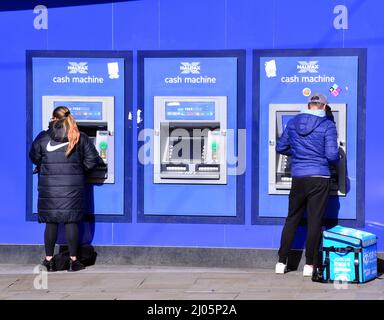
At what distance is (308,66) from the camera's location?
8.42m

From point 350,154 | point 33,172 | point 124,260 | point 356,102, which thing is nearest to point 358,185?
point 350,154

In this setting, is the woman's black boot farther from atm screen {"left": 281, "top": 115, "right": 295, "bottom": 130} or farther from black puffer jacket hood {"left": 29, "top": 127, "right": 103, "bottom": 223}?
atm screen {"left": 281, "top": 115, "right": 295, "bottom": 130}

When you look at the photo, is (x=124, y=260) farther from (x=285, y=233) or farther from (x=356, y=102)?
(x=356, y=102)

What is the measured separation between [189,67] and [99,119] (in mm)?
1083

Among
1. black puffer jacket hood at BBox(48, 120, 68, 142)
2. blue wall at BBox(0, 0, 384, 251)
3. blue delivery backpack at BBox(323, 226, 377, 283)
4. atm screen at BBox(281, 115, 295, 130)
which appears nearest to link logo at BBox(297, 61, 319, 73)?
blue wall at BBox(0, 0, 384, 251)

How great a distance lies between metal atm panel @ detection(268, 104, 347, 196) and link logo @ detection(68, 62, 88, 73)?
6.47 ft

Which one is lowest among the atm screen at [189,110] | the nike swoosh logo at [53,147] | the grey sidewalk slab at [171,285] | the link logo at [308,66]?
the grey sidewalk slab at [171,285]

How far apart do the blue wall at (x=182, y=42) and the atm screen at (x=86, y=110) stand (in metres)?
0.40

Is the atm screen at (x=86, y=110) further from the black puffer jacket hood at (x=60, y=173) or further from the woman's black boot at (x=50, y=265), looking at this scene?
the woman's black boot at (x=50, y=265)

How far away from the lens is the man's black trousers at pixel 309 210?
796 cm

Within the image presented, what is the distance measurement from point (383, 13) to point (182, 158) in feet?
8.16

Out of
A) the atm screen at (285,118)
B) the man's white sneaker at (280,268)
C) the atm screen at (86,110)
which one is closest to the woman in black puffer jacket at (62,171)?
the atm screen at (86,110)

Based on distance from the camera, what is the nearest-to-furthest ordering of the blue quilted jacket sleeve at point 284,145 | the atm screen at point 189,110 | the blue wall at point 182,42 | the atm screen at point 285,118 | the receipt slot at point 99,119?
the blue quilted jacket sleeve at point 284,145 < the blue wall at point 182,42 < the atm screen at point 285,118 < the atm screen at point 189,110 < the receipt slot at point 99,119

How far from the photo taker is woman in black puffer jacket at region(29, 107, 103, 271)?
27.3 feet
